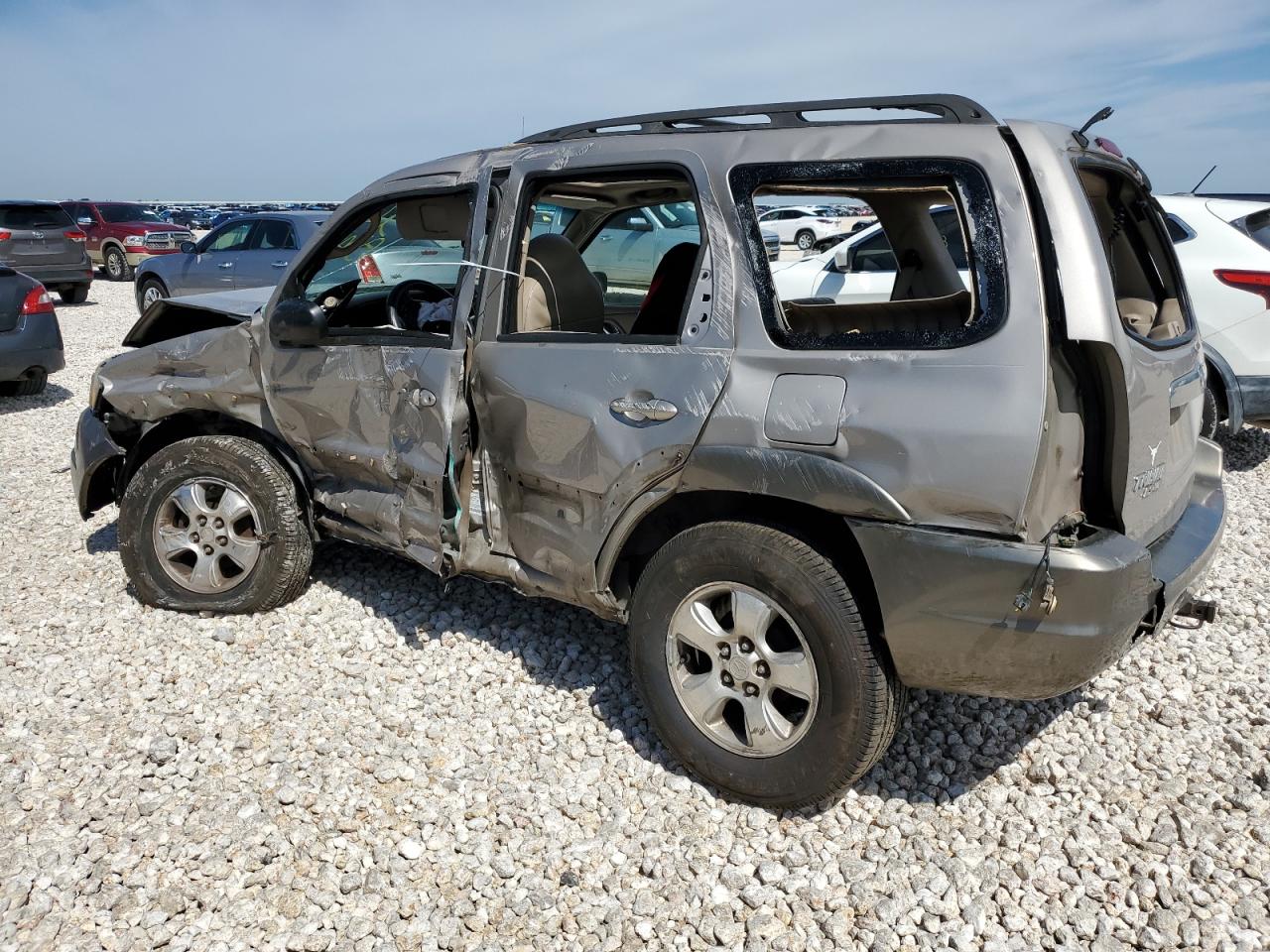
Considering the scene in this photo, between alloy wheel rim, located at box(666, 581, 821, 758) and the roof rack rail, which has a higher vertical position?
the roof rack rail

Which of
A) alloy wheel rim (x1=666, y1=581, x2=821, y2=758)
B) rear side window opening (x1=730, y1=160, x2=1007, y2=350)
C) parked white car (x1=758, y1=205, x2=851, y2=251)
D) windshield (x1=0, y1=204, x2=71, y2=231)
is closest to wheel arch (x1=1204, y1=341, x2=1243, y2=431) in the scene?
rear side window opening (x1=730, y1=160, x2=1007, y2=350)

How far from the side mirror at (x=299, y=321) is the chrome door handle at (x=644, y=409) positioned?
1.35 m

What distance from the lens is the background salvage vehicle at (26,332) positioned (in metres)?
8.60

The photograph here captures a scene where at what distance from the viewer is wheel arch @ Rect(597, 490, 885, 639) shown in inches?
108

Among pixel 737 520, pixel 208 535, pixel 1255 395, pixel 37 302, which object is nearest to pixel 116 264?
pixel 37 302

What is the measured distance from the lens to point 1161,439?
9.30ft

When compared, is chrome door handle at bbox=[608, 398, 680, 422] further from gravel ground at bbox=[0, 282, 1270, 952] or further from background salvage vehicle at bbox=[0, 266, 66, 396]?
background salvage vehicle at bbox=[0, 266, 66, 396]

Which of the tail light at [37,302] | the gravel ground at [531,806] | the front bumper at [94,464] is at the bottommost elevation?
the gravel ground at [531,806]

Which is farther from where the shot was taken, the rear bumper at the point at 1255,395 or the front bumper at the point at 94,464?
the rear bumper at the point at 1255,395

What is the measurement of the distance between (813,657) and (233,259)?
1301 centimetres

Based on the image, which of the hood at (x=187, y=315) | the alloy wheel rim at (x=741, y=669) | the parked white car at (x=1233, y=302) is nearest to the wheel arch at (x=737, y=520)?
the alloy wheel rim at (x=741, y=669)

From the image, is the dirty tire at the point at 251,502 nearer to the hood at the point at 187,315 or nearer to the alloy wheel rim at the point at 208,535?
the alloy wheel rim at the point at 208,535

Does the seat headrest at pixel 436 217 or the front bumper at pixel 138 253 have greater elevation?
the seat headrest at pixel 436 217

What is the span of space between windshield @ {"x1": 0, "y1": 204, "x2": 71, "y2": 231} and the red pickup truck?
5039 mm
